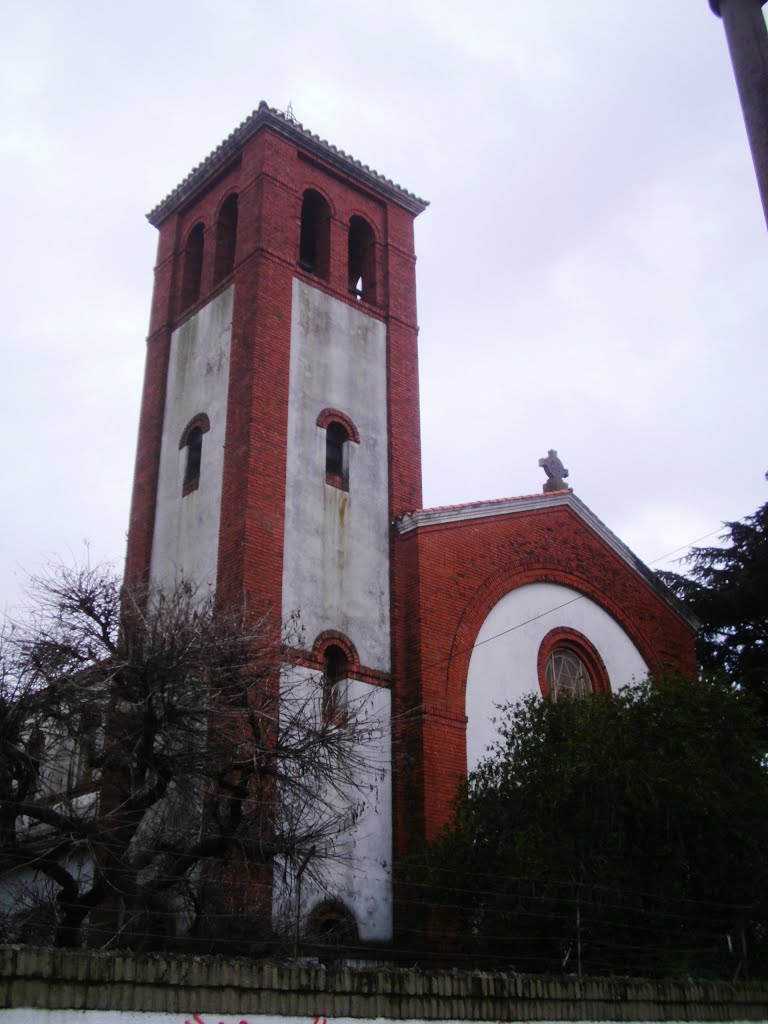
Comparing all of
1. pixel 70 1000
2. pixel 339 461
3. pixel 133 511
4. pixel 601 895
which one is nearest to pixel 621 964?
pixel 601 895

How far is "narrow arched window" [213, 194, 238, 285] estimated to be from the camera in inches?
812

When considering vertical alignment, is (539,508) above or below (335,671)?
above

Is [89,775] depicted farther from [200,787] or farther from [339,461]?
[339,461]

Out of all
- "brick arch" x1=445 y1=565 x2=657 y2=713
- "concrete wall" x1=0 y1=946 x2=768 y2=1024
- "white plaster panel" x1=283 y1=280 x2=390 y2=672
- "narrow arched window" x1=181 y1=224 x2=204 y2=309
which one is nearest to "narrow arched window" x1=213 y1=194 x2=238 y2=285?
"narrow arched window" x1=181 y1=224 x2=204 y2=309

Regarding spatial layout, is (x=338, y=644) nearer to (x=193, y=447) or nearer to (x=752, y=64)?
(x=193, y=447)

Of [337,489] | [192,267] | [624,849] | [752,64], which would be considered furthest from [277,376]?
[752,64]

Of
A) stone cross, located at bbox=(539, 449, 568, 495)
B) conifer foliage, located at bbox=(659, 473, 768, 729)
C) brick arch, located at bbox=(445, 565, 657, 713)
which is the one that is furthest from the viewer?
conifer foliage, located at bbox=(659, 473, 768, 729)

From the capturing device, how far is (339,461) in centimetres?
1833

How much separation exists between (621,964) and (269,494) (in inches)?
323

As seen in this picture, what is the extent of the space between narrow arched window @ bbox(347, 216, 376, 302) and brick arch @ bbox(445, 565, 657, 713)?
628 cm

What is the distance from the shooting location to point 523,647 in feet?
58.2

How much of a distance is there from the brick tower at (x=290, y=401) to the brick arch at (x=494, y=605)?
3.57ft

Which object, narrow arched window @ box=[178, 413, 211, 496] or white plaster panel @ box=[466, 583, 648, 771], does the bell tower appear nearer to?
narrow arched window @ box=[178, 413, 211, 496]

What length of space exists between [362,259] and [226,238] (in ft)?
8.92
